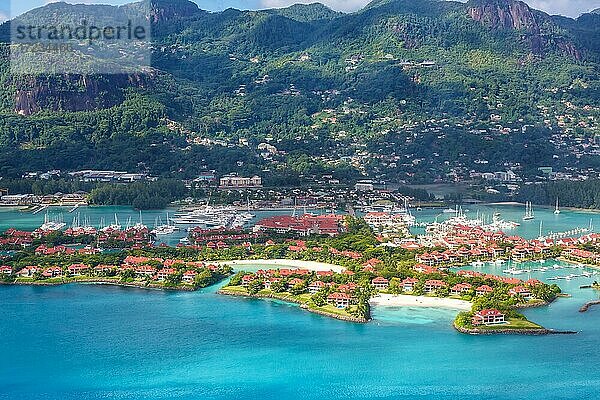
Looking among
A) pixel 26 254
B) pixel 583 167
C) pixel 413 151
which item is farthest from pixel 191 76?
pixel 26 254

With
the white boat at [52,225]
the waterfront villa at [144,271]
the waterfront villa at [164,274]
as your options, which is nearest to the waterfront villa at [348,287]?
the waterfront villa at [164,274]

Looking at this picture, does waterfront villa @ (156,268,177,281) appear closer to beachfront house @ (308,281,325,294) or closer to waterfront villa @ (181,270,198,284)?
waterfront villa @ (181,270,198,284)

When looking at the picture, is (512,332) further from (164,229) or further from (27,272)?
(164,229)

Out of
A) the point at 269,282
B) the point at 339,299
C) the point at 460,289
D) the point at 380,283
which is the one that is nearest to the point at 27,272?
the point at 269,282

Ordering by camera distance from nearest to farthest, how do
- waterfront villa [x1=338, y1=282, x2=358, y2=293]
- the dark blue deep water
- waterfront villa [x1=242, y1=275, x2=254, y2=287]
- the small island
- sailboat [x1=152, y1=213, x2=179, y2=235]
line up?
the dark blue deep water
the small island
waterfront villa [x1=338, y1=282, x2=358, y2=293]
waterfront villa [x1=242, y1=275, x2=254, y2=287]
sailboat [x1=152, y1=213, x2=179, y2=235]

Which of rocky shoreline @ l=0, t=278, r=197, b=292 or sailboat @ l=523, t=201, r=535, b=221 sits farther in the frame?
sailboat @ l=523, t=201, r=535, b=221
